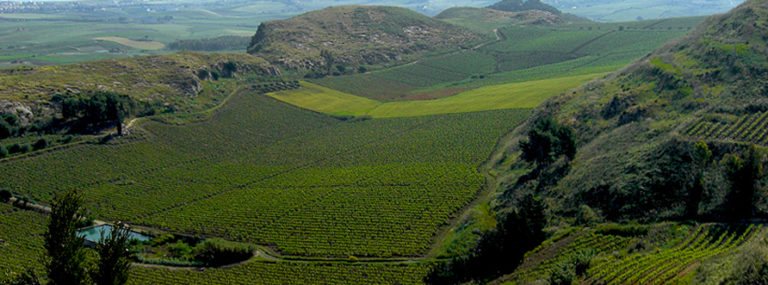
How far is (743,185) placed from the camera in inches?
1962

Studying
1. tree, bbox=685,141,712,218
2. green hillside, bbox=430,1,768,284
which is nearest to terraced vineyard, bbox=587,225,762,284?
green hillside, bbox=430,1,768,284

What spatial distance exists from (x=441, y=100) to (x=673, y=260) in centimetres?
10569

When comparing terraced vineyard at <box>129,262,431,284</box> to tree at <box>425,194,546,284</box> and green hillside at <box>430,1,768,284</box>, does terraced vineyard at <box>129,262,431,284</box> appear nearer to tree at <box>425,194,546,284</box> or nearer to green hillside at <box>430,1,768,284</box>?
tree at <box>425,194,546,284</box>

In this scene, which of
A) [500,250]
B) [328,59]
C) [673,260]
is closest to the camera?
[673,260]

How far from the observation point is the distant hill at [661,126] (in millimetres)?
57469

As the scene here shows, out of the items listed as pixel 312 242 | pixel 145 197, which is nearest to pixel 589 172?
pixel 312 242

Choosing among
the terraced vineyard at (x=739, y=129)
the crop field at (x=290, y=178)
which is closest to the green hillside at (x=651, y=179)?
the terraced vineyard at (x=739, y=129)

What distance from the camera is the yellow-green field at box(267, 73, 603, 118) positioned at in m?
130

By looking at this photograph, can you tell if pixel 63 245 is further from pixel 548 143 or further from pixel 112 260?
pixel 548 143

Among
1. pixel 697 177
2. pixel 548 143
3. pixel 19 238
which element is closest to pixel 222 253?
pixel 19 238

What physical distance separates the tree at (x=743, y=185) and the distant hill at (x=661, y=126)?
1435mm

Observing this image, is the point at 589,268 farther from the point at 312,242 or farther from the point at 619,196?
the point at 312,242

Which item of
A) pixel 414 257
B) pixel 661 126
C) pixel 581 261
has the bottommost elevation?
pixel 414 257

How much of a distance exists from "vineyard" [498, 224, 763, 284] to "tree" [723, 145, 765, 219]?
3.04 metres
